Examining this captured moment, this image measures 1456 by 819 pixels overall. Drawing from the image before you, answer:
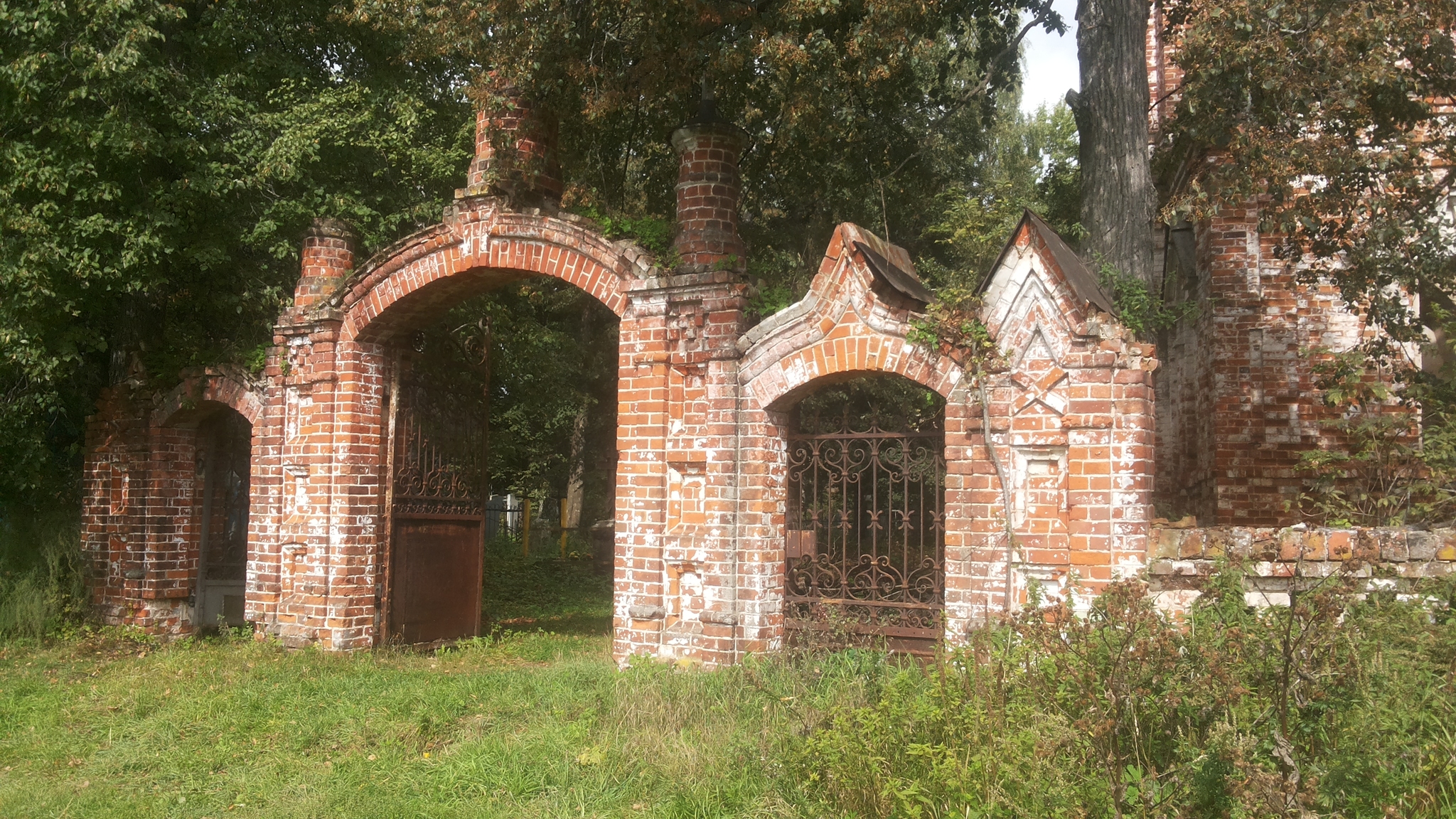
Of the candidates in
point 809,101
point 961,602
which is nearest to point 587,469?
point 809,101

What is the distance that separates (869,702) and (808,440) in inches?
96.8

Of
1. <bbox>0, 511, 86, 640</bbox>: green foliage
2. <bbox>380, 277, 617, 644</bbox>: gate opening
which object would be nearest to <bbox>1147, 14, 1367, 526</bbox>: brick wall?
<bbox>380, 277, 617, 644</bbox>: gate opening

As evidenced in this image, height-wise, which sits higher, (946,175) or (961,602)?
(946,175)

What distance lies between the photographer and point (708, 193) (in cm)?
766

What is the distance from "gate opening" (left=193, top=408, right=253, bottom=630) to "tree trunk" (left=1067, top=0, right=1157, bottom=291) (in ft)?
26.8

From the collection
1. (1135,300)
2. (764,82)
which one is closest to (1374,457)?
(1135,300)

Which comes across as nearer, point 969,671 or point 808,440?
point 969,671

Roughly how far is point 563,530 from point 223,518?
10.1 m

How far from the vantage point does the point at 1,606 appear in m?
10.4

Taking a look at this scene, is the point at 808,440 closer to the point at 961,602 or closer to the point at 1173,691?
the point at 961,602

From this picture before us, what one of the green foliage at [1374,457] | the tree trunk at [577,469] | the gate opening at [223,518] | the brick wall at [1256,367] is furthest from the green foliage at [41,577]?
the green foliage at [1374,457]

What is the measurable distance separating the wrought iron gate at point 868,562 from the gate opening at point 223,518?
6114mm

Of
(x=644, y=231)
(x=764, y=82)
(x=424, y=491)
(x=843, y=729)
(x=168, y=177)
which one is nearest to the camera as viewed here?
(x=843, y=729)

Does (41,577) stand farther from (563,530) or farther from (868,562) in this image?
(563,530)
